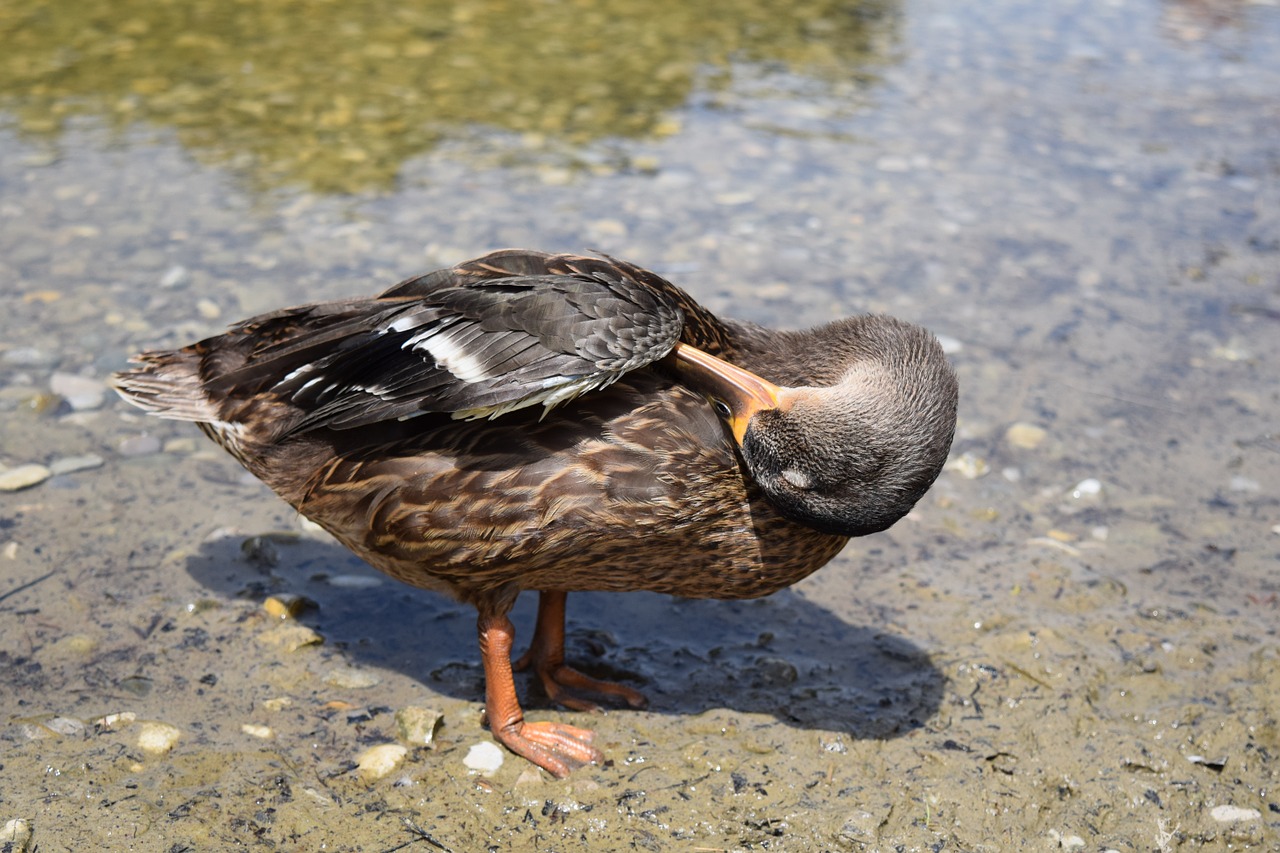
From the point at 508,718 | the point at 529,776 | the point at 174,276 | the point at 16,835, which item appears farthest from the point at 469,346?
the point at 174,276

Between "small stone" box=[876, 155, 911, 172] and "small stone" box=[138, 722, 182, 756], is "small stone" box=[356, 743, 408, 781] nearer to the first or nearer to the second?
"small stone" box=[138, 722, 182, 756]

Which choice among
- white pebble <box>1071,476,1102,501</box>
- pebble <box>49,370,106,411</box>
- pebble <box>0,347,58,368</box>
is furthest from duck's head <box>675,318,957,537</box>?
pebble <box>0,347,58,368</box>

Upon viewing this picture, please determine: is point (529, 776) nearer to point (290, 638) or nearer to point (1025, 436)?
point (290, 638)

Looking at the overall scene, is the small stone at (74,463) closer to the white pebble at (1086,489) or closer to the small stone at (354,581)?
the small stone at (354,581)

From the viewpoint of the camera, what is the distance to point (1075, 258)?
25.8 feet

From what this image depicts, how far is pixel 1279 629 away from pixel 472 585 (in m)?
3.26

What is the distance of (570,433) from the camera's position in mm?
3982

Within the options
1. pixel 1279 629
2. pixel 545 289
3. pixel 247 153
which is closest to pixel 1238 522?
pixel 1279 629

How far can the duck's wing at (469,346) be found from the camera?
3727 mm

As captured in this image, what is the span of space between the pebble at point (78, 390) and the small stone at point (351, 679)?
2.24 m

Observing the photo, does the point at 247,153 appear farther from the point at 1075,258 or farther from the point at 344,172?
the point at 1075,258

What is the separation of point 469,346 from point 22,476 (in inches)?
107

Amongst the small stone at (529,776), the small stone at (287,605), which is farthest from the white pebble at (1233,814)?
the small stone at (287,605)

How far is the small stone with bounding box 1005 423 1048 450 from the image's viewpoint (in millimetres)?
6203
